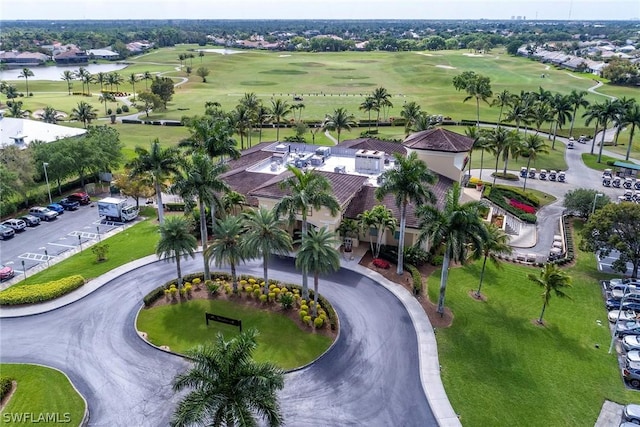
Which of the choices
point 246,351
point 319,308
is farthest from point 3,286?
point 246,351

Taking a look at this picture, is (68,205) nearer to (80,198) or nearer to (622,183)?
(80,198)

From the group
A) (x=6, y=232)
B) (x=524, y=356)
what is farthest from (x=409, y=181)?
(x=6, y=232)

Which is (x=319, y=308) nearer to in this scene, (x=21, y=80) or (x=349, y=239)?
(x=349, y=239)

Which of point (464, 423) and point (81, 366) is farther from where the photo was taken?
point (81, 366)

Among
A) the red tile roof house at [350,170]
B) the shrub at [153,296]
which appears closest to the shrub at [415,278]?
the red tile roof house at [350,170]

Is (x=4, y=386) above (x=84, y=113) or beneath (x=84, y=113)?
beneath

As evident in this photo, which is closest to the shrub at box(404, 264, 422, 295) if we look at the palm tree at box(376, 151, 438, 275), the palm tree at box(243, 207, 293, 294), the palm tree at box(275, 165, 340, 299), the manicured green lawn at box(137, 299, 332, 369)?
the palm tree at box(376, 151, 438, 275)
